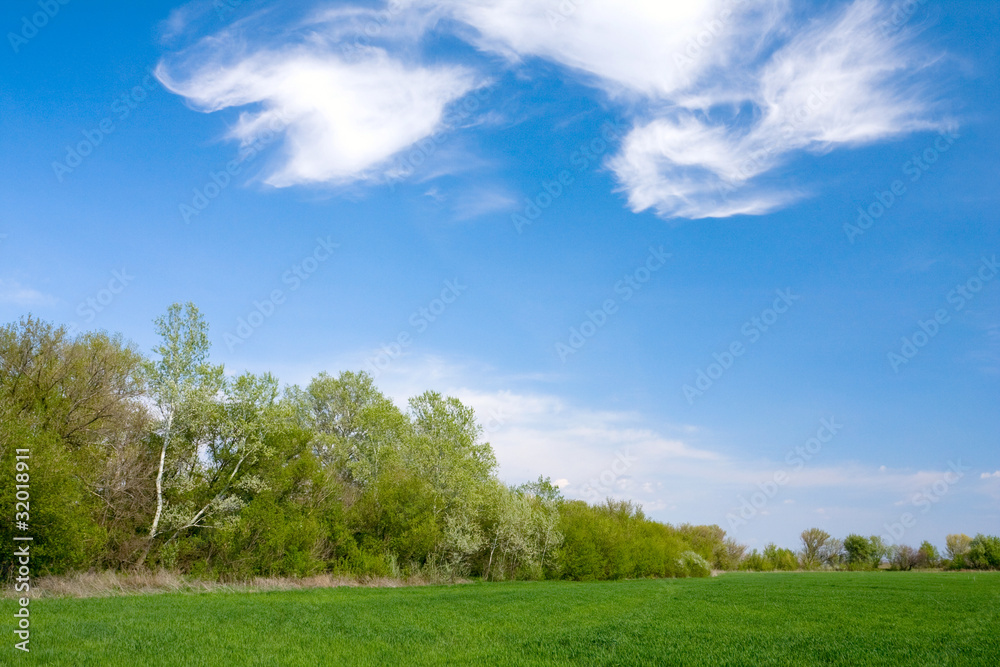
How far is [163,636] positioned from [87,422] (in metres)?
22.5

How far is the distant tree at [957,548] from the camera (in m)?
117

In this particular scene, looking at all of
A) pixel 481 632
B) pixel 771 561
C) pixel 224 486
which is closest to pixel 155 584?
pixel 224 486

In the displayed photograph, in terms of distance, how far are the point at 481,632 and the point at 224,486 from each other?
23876 millimetres

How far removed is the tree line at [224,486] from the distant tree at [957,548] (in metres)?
99.0

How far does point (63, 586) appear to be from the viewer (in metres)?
25.7

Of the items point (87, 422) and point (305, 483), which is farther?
point (305, 483)

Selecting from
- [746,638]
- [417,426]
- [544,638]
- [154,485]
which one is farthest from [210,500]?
[746,638]

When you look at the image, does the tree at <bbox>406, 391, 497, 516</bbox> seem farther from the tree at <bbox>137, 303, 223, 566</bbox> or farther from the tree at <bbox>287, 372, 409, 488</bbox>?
the tree at <bbox>137, 303, 223, 566</bbox>

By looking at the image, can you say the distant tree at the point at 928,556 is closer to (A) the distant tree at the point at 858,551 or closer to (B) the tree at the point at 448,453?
(A) the distant tree at the point at 858,551

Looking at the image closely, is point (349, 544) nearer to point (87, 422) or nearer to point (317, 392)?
point (87, 422)

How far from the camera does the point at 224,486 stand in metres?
37.0

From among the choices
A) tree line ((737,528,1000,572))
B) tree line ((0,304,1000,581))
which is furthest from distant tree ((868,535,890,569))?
tree line ((0,304,1000,581))

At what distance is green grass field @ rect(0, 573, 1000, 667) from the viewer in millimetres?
14633

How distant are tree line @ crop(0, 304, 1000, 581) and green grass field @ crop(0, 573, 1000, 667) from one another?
269 inches
